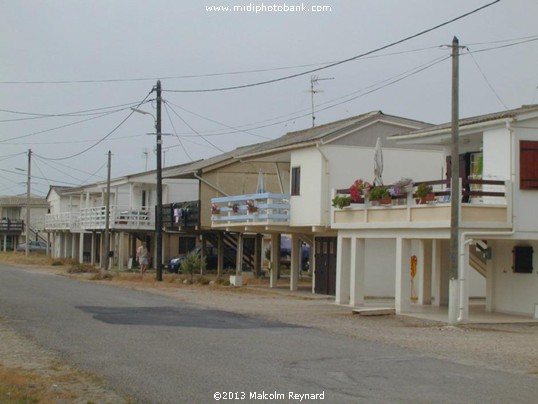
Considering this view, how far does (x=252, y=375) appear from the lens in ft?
39.5

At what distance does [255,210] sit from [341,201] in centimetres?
740

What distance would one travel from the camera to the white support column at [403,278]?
81.8ft

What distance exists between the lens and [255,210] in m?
34.7

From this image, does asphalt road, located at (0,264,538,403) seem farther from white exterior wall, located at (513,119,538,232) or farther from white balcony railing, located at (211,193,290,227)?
white balcony railing, located at (211,193,290,227)

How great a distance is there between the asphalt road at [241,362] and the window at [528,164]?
786 centimetres

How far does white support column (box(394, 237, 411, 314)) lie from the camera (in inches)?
982

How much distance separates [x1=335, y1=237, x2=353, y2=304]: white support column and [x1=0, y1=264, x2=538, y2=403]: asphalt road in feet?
23.7

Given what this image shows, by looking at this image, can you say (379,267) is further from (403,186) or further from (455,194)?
A: (455,194)

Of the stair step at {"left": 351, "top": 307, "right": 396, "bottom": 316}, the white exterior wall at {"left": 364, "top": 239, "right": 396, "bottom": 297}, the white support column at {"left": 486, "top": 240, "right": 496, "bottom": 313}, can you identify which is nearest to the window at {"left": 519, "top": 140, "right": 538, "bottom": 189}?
the white support column at {"left": 486, "top": 240, "right": 496, "bottom": 313}

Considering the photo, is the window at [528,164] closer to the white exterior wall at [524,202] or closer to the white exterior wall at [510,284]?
the white exterior wall at [524,202]

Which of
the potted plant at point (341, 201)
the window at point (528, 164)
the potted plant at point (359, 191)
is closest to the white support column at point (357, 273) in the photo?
the potted plant at point (341, 201)

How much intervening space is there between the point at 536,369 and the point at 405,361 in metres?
2.20

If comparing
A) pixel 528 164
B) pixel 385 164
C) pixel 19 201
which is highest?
pixel 19 201

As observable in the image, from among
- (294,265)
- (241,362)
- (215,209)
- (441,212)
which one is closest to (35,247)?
(215,209)
